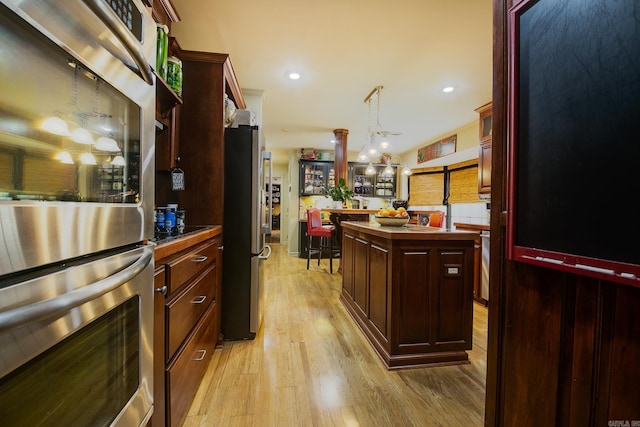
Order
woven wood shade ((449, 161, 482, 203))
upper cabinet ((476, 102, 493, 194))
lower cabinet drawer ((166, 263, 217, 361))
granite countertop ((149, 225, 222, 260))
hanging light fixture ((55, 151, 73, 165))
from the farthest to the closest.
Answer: woven wood shade ((449, 161, 482, 203)) < upper cabinet ((476, 102, 493, 194)) < lower cabinet drawer ((166, 263, 217, 361)) < granite countertop ((149, 225, 222, 260)) < hanging light fixture ((55, 151, 73, 165))

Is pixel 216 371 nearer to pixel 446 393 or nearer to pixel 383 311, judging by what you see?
pixel 383 311

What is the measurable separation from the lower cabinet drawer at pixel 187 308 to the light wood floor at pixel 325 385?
0.48 metres

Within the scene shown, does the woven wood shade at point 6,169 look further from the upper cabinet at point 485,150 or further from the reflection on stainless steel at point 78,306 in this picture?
the upper cabinet at point 485,150

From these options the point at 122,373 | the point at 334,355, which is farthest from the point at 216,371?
the point at 122,373

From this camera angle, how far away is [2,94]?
0.44 meters

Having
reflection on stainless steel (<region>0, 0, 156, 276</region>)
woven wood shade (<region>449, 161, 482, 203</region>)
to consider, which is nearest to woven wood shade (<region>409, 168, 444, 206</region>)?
woven wood shade (<region>449, 161, 482, 203</region>)

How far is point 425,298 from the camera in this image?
6.22ft

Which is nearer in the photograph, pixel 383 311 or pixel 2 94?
pixel 2 94

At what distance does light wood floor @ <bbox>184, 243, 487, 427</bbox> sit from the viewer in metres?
1.38

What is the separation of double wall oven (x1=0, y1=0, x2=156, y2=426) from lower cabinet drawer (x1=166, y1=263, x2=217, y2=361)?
0.25 metres

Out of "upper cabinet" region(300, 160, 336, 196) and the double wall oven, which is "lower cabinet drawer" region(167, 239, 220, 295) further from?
"upper cabinet" region(300, 160, 336, 196)

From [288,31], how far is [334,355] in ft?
8.83

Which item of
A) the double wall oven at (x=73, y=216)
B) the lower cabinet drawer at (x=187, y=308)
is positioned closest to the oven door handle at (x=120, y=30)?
the double wall oven at (x=73, y=216)

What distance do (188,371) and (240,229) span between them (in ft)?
3.53
